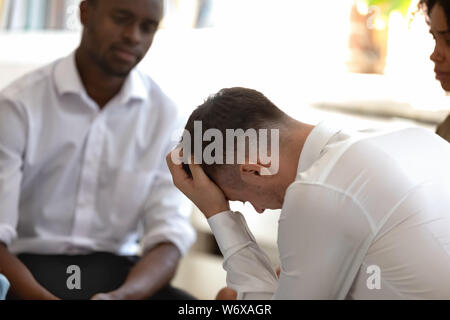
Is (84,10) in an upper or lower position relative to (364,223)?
upper

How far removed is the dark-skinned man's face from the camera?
113 cm

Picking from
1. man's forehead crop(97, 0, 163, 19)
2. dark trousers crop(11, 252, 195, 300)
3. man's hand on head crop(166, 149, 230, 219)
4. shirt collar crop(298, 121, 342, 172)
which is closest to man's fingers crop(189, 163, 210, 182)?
man's hand on head crop(166, 149, 230, 219)

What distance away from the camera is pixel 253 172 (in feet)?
2.60

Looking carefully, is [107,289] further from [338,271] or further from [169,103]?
[338,271]

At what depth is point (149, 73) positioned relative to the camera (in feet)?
4.22

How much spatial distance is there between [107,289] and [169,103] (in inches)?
14.8

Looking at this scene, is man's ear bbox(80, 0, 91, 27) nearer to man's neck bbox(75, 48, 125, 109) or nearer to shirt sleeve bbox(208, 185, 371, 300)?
man's neck bbox(75, 48, 125, 109)

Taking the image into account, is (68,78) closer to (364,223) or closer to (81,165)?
(81,165)

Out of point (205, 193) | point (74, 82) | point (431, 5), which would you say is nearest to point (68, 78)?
point (74, 82)

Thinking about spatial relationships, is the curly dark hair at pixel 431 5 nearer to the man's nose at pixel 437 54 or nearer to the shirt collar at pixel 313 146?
the man's nose at pixel 437 54

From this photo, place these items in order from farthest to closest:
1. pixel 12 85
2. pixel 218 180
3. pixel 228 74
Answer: pixel 12 85
pixel 228 74
pixel 218 180

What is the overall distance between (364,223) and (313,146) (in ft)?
0.37
